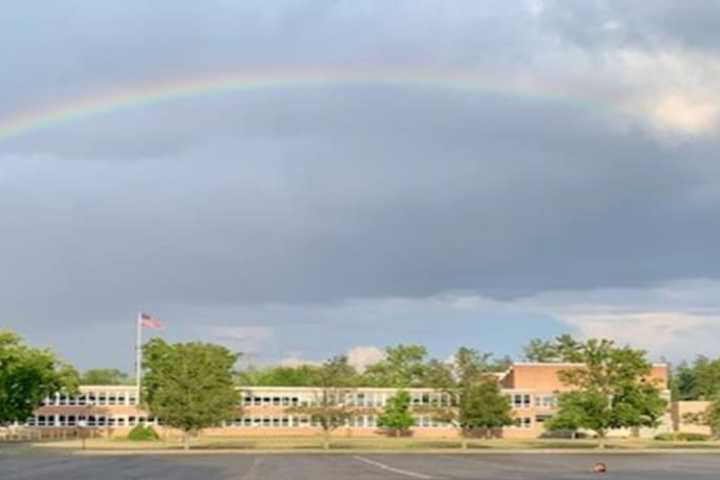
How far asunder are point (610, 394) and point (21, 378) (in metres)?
57.9

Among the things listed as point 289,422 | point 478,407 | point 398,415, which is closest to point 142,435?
point 289,422

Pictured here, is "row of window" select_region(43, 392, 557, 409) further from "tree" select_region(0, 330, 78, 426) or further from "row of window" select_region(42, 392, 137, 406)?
"tree" select_region(0, 330, 78, 426)

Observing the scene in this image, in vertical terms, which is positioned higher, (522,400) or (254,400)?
(254,400)

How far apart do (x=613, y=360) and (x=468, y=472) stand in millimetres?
51165

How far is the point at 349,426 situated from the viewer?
149625 millimetres

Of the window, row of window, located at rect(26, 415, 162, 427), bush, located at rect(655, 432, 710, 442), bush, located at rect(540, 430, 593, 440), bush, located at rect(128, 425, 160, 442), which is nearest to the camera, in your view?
bush, located at rect(128, 425, 160, 442)

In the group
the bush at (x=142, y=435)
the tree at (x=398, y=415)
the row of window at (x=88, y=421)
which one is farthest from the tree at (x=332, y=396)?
the row of window at (x=88, y=421)

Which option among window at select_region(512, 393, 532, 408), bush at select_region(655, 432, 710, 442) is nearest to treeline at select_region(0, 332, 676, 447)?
bush at select_region(655, 432, 710, 442)

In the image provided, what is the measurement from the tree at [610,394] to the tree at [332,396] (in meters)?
22.2

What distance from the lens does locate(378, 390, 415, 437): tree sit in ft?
478

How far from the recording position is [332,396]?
11325 cm

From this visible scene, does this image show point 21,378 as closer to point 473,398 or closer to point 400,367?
point 473,398

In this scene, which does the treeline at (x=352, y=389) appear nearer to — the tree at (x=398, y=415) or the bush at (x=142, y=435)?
the bush at (x=142, y=435)

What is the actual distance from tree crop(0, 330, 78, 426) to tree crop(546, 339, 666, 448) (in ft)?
176
